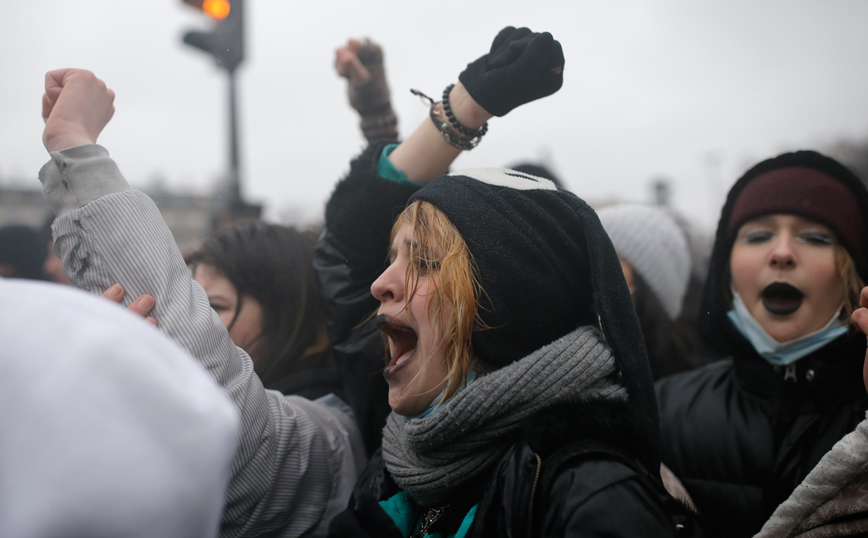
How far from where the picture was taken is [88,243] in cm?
105

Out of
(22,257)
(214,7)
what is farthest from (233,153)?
(22,257)

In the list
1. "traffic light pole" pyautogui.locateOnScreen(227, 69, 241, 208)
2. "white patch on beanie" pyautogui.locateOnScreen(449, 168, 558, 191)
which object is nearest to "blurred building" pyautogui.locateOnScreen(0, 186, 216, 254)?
"traffic light pole" pyautogui.locateOnScreen(227, 69, 241, 208)

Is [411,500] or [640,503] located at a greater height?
[640,503]

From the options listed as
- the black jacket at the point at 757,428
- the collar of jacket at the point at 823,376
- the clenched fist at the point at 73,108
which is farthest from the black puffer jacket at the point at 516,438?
the collar of jacket at the point at 823,376

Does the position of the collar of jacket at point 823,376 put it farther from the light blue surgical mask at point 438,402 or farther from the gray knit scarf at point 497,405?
the light blue surgical mask at point 438,402

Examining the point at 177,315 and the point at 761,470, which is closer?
the point at 177,315

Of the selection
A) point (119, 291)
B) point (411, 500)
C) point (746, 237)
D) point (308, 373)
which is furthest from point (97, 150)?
point (746, 237)

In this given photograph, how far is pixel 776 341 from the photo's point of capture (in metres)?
1.66

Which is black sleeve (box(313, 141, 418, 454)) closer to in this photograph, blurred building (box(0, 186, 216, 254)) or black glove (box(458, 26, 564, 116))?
black glove (box(458, 26, 564, 116))

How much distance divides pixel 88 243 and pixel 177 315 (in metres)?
0.23

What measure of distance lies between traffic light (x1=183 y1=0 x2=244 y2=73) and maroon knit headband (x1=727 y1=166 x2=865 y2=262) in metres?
1.75

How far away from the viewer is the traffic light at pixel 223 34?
5.07 ft

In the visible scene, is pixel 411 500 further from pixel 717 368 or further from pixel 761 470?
pixel 717 368

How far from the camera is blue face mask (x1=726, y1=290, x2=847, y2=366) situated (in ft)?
5.16
